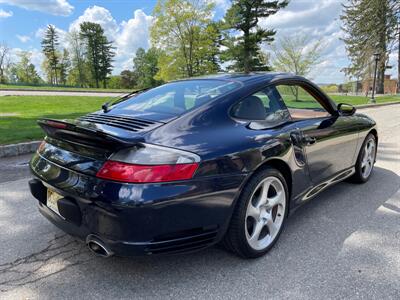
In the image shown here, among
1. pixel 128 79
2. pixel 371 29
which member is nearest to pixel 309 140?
pixel 371 29

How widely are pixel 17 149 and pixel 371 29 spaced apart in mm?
39332

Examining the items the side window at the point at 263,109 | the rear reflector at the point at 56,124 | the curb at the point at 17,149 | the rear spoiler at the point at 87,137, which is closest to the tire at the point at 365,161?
the side window at the point at 263,109

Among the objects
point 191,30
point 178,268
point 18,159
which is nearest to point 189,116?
point 178,268

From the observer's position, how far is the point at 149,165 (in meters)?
1.89

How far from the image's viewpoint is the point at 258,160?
233cm

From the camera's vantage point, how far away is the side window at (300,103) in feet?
9.84

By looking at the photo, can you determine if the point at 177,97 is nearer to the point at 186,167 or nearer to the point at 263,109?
the point at 263,109

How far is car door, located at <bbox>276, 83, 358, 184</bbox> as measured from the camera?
2930 mm

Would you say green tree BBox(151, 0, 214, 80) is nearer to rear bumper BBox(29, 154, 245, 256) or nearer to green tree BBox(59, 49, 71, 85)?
rear bumper BBox(29, 154, 245, 256)

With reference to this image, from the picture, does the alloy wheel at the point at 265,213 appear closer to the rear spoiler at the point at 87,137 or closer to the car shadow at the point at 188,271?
the car shadow at the point at 188,271

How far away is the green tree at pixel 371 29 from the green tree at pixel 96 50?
51.3 metres

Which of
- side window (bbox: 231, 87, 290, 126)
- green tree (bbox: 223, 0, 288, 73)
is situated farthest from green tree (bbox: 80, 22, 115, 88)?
side window (bbox: 231, 87, 290, 126)

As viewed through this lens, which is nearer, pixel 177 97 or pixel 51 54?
pixel 177 97

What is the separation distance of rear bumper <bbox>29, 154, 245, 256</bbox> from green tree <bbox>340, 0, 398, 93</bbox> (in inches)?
1441
